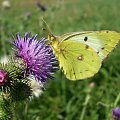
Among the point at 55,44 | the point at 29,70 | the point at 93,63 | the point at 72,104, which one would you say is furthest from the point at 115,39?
the point at 72,104

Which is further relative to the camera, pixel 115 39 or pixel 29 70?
pixel 115 39

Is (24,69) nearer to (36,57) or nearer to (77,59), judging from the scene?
(36,57)

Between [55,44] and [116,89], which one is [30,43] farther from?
[116,89]

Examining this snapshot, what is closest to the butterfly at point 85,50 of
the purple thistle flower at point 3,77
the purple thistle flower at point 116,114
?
the purple thistle flower at point 3,77

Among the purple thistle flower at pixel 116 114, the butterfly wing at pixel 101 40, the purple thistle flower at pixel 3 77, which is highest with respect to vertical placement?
the butterfly wing at pixel 101 40

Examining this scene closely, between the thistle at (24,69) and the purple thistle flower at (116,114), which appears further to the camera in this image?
the purple thistle flower at (116,114)

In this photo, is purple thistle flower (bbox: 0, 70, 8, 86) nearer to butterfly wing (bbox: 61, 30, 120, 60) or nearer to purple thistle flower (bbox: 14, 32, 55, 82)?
purple thistle flower (bbox: 14, 32, 55, 82)

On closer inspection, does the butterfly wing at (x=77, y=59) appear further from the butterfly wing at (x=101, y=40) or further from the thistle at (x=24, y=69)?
the thistle at (x=24, y=69)
